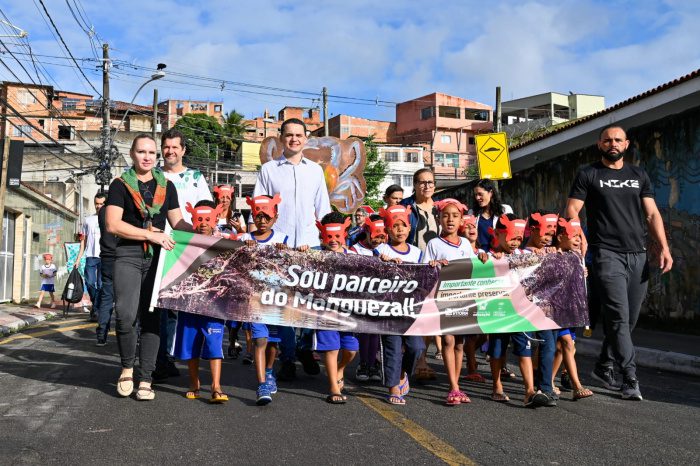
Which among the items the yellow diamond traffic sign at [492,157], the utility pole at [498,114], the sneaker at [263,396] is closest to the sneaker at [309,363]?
the sneaker at [263,396]

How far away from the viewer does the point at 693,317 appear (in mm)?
12750

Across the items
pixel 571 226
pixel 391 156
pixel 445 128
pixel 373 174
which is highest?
pixel 445 128

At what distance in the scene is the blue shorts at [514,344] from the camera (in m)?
6.25

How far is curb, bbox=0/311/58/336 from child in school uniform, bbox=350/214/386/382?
7126mm

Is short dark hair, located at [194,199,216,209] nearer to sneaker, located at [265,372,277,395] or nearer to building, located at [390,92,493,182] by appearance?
sneaker, located at [265,372,277,395]

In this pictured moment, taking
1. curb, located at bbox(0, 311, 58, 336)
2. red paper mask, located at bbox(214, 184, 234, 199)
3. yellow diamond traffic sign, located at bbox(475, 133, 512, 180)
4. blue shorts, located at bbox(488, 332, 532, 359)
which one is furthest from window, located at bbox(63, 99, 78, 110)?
blue shorts, located at bbox(488, 332, 532, 359)

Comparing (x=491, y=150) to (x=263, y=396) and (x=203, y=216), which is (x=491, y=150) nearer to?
(x=203, y=216)

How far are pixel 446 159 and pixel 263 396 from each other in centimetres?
6834

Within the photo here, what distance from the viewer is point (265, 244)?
6.48m

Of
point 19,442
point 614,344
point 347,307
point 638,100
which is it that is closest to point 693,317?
point 638,100

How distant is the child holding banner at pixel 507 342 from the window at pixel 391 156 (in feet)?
201

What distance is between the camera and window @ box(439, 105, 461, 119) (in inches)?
2906

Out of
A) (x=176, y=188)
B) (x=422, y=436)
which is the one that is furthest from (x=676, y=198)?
(x=422, y=436)

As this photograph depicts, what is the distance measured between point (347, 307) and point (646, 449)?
2.71 m
